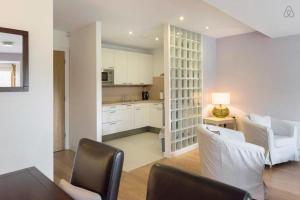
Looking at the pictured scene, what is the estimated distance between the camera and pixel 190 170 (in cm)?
336

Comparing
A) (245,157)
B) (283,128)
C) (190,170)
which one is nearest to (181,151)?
(190,170)

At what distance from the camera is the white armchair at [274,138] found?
337cm

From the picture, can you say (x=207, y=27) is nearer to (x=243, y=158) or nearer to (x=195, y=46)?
(x=195, y=46)

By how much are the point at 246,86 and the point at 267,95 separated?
0.46 meters

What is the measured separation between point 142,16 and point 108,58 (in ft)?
6.94

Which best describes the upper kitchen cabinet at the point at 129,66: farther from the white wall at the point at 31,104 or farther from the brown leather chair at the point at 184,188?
the brown leather chair at the point at 184,188

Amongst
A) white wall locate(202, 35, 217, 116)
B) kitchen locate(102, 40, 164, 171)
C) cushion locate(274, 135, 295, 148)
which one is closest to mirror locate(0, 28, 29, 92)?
kitchen locate(102, 40, 164, 171)

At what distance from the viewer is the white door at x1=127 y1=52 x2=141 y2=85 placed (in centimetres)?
590

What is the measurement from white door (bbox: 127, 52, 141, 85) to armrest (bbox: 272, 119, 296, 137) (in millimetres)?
3513

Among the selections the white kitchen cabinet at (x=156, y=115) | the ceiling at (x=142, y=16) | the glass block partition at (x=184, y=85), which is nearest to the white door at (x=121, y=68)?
the ceiling at (x=142, y=16)

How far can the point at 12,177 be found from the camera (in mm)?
1277

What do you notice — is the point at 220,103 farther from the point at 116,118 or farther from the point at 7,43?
the point at 7,43

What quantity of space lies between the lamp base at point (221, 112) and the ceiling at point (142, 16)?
1.62 meters

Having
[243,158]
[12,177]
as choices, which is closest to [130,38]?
[243,158]
